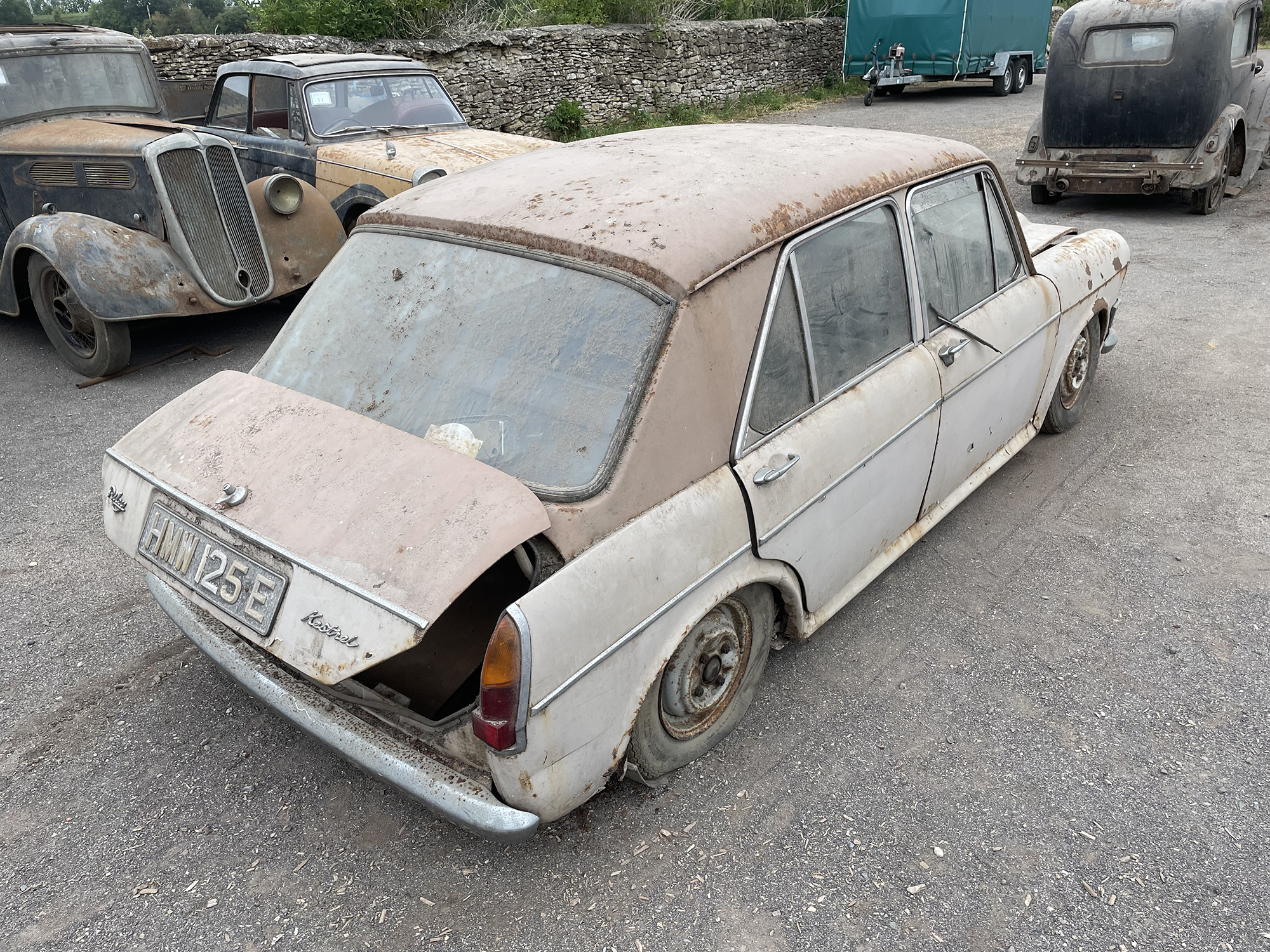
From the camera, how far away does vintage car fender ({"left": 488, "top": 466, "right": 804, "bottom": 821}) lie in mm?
2061

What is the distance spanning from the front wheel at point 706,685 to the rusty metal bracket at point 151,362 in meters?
5.16

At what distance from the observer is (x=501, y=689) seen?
2.02 m

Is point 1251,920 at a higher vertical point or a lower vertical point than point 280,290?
lower

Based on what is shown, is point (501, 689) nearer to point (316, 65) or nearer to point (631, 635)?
point (631, 635)

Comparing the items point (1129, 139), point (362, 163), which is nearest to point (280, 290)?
point (362, 163)

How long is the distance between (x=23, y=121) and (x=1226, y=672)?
335 inches

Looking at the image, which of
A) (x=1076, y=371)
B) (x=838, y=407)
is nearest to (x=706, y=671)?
(x=838, y=407)

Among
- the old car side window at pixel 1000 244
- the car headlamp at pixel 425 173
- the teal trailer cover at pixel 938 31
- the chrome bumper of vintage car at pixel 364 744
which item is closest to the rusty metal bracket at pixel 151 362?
the car headlamp at pixel 425 173

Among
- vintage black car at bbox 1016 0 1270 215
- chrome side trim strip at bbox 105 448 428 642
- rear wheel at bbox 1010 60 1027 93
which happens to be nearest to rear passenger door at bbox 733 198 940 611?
chrome side trim strip at bbox 105 448 428 642

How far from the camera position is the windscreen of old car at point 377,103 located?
7309mm

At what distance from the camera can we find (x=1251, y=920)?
2191mm

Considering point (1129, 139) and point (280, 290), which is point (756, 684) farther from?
point (1129, 139)

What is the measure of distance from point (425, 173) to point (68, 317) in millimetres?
2738

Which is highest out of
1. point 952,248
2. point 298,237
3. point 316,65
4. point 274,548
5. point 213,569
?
point 316,65
